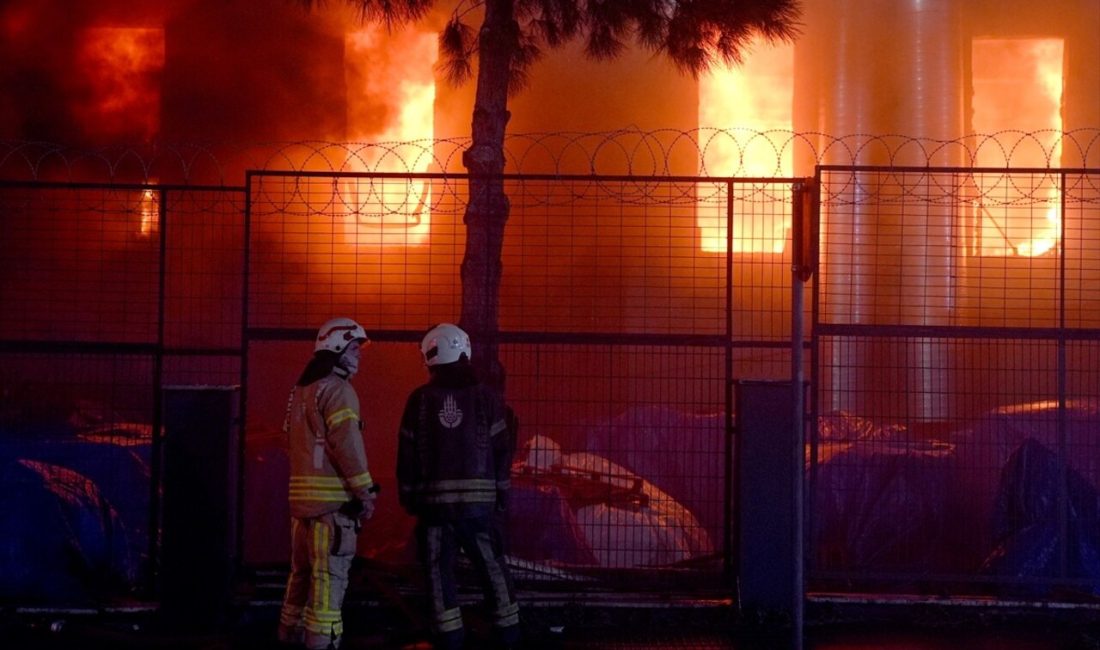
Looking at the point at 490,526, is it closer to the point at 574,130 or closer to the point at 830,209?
the point at 830,209

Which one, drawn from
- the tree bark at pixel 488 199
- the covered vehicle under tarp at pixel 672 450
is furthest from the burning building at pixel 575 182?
the tree bark at pixel 488 199

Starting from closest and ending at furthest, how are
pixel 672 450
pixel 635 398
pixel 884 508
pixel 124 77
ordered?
pixel 884 508, pixel 672 450, pixel 635 398, pixel 124 77

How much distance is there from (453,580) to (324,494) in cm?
89

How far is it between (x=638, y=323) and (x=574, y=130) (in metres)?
2.55

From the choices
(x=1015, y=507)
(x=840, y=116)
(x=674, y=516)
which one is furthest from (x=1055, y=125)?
(x=674, y=516)

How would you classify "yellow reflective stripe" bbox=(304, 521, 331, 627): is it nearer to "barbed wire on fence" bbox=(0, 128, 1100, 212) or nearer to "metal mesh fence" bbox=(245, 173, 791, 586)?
"metal mesh fence" bbox=(245, 173, 791, 586)

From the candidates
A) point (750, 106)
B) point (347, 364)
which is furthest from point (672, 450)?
point (750, 106)

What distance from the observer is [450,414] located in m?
6.60

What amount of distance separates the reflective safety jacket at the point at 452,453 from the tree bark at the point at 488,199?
1.39m

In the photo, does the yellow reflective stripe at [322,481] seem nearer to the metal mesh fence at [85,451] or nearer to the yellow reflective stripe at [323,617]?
the yellow reflective stripe at [323,617]

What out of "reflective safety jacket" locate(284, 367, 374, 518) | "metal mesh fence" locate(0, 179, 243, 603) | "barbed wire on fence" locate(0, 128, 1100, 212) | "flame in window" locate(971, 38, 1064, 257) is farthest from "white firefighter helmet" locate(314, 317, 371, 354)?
"flame in window" locate(971, 38, 1064, 257)

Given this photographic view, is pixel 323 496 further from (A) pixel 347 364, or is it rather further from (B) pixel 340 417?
(A) pixel 347 364

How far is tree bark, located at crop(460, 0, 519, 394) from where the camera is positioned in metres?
8.45

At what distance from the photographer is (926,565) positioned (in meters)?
8.10
